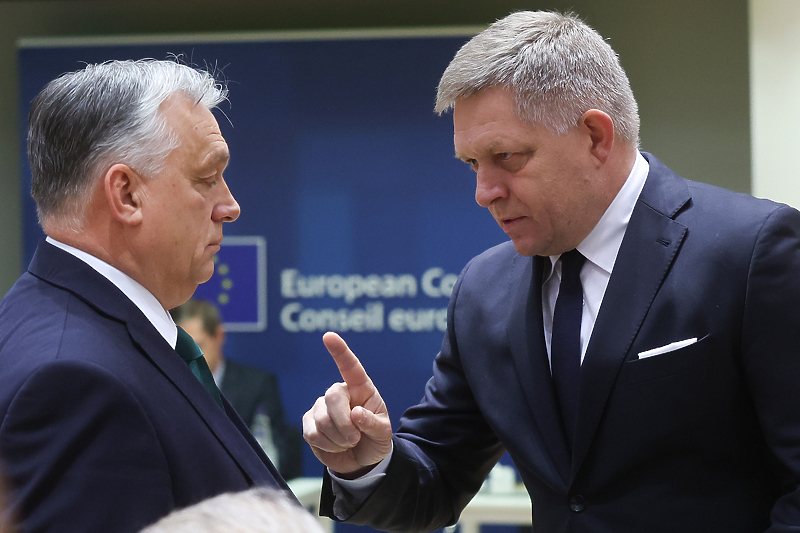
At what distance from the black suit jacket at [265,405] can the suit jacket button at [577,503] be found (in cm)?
315

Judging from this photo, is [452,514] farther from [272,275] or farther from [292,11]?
[292,11]

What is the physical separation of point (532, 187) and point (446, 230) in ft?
9.88

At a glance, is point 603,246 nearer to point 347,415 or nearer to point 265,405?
point 347,415

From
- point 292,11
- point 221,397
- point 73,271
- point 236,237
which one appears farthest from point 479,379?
point 292,11

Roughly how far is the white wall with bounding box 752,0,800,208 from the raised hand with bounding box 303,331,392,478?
2.39 m

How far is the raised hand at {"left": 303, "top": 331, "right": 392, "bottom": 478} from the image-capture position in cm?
148

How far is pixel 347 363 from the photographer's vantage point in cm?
150

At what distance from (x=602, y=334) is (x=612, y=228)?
0.22m

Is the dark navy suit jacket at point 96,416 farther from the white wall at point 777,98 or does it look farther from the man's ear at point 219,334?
the man's ear at point 219,334

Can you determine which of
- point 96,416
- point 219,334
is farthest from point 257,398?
point 96,416

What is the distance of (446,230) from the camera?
180 inches

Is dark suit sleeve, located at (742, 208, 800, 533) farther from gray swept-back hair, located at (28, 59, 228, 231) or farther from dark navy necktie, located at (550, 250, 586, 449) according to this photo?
gray swept-back hair, located at (28, 59, 228, 231)

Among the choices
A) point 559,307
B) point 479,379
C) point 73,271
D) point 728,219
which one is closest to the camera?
point 73,271

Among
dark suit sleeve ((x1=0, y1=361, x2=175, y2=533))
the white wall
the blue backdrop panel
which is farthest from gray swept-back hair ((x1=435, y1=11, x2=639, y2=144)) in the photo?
the blue backdrop panel
